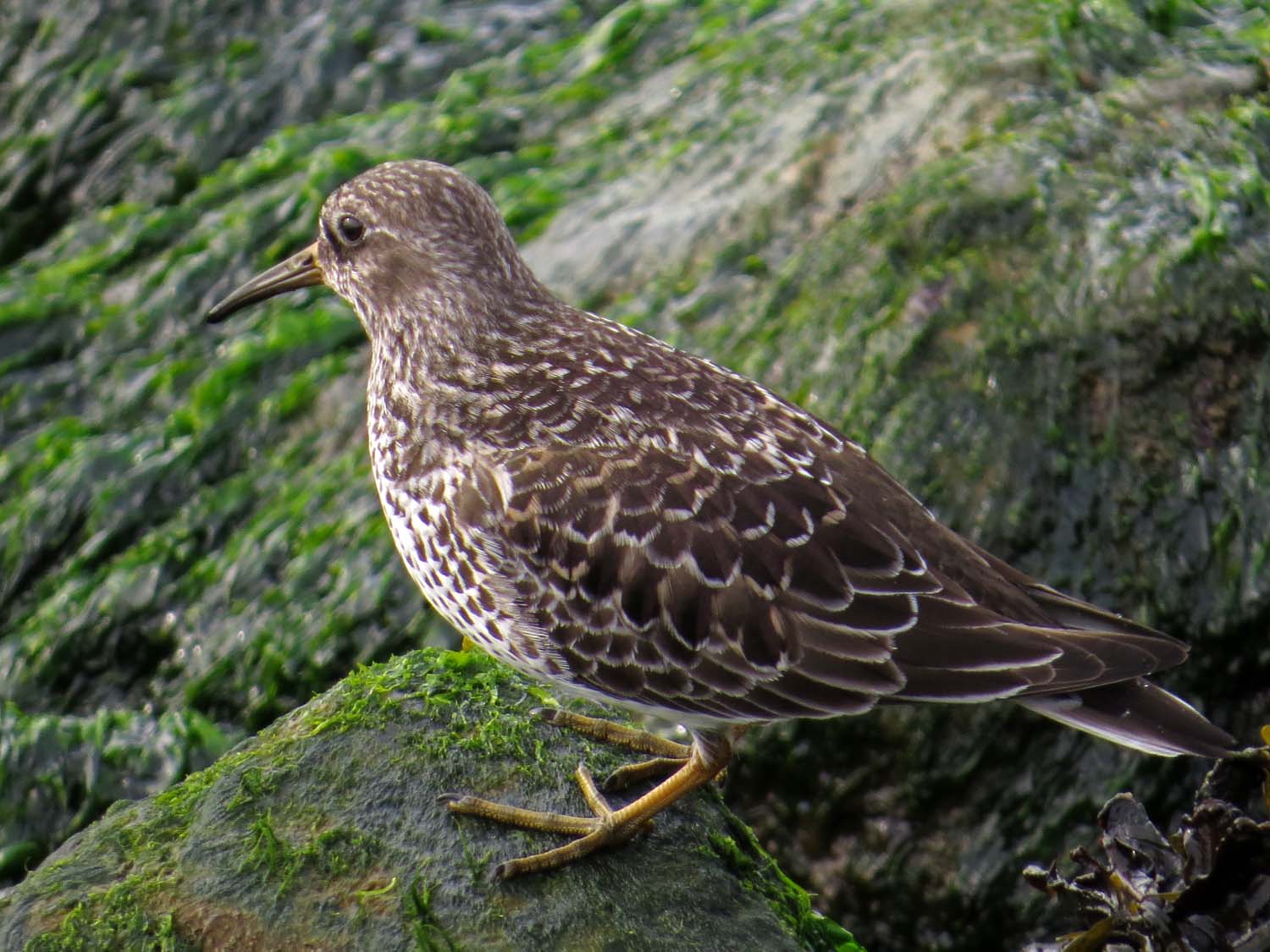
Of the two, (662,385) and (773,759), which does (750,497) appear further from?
(773,759)

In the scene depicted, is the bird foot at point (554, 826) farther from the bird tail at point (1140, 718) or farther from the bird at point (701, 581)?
the bird tail at point (1140, 718)

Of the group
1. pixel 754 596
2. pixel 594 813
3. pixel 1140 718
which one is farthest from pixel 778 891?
pixel 1140 718

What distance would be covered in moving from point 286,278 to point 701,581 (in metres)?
2.11

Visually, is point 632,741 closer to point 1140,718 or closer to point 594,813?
point 594,813

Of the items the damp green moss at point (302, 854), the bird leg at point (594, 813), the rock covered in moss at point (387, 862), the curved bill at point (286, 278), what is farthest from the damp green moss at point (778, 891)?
the curved bill at point (286, 278)

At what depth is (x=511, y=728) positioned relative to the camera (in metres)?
4.18

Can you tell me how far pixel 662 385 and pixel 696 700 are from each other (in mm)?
881

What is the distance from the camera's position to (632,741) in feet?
14.6

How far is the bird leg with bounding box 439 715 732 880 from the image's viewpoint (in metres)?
3.73

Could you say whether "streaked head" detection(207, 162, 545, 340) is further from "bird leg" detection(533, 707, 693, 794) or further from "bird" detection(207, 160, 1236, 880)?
"bird leg" detection(533, 707, 693, 794)

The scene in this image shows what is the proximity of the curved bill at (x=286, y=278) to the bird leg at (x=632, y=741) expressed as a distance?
5.82 ft

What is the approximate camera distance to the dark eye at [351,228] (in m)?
4.83

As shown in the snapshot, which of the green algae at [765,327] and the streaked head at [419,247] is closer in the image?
the streaked head at [419,247]

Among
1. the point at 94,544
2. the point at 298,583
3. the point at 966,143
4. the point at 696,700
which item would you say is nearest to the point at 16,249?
the point at 94,544
